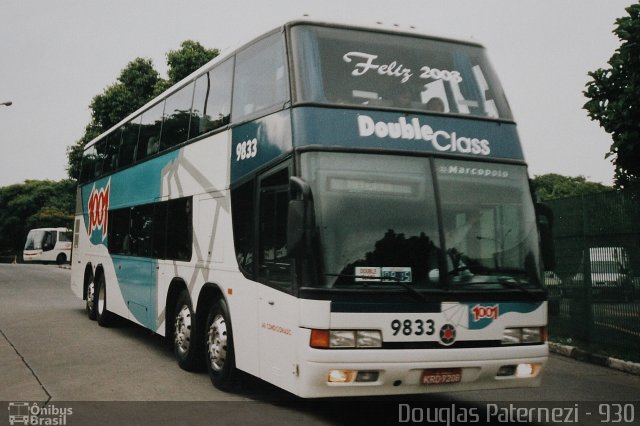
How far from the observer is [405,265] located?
6289 mm

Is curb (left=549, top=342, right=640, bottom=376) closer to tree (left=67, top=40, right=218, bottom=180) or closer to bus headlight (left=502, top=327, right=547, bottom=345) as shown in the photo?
bus headlight (left=502, top=327, right=547, bottom=345)

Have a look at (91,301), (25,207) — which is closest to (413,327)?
(91,301)

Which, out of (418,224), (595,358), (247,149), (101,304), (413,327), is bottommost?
(595,358)

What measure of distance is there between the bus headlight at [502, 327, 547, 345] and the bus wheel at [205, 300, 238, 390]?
292 cm

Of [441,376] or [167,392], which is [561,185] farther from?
[441,376]

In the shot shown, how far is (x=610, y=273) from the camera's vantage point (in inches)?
433

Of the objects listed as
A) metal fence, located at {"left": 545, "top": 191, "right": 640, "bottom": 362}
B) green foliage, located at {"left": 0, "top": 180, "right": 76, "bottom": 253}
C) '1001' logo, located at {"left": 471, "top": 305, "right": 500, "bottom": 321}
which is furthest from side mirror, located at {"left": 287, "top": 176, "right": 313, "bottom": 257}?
green foliage, located at {"left": 0, "top": 180, "right": 76, "bottom": 253}

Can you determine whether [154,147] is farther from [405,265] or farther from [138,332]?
[405,265]

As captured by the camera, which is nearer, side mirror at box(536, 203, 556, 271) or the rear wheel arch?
side mirror at box(536, 203, 556, 271)

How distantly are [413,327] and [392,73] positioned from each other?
8.21 feet

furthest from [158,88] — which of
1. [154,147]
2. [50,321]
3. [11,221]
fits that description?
[11,221]

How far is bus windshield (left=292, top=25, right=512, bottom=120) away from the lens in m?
6.92

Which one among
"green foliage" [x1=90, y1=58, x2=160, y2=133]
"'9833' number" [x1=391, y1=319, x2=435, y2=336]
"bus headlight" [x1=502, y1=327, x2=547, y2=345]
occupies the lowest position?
"bus headlight" [x1=502, y1=327, x2=547, y2=345]

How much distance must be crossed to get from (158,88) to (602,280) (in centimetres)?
2462
